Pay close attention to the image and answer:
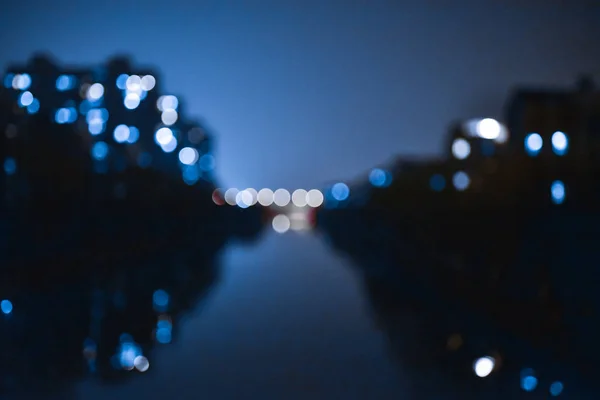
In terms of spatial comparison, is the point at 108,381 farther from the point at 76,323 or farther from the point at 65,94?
the point at 65,94

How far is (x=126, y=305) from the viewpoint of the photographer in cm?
1441

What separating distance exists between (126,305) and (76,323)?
→ 2.40 m

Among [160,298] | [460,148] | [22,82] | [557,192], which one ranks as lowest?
[160,298]

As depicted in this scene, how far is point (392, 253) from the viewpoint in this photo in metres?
28.4

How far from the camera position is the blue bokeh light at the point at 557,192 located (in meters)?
24.4

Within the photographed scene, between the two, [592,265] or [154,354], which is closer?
[154,354]

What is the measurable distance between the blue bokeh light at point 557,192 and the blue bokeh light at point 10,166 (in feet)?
49.0

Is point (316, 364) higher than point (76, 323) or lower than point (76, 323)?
lower

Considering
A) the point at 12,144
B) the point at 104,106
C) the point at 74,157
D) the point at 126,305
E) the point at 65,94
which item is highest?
the point at 104,106

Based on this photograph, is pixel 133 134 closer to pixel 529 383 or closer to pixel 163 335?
pixel 163 335

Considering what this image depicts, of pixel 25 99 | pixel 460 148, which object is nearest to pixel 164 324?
pixel 25 99

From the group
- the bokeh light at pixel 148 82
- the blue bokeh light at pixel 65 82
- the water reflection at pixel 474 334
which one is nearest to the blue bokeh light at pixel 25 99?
the blue bokeh light at pixel 65 82

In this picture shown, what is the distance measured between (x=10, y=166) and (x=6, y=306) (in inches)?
473

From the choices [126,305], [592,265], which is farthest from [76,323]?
[592,265]
